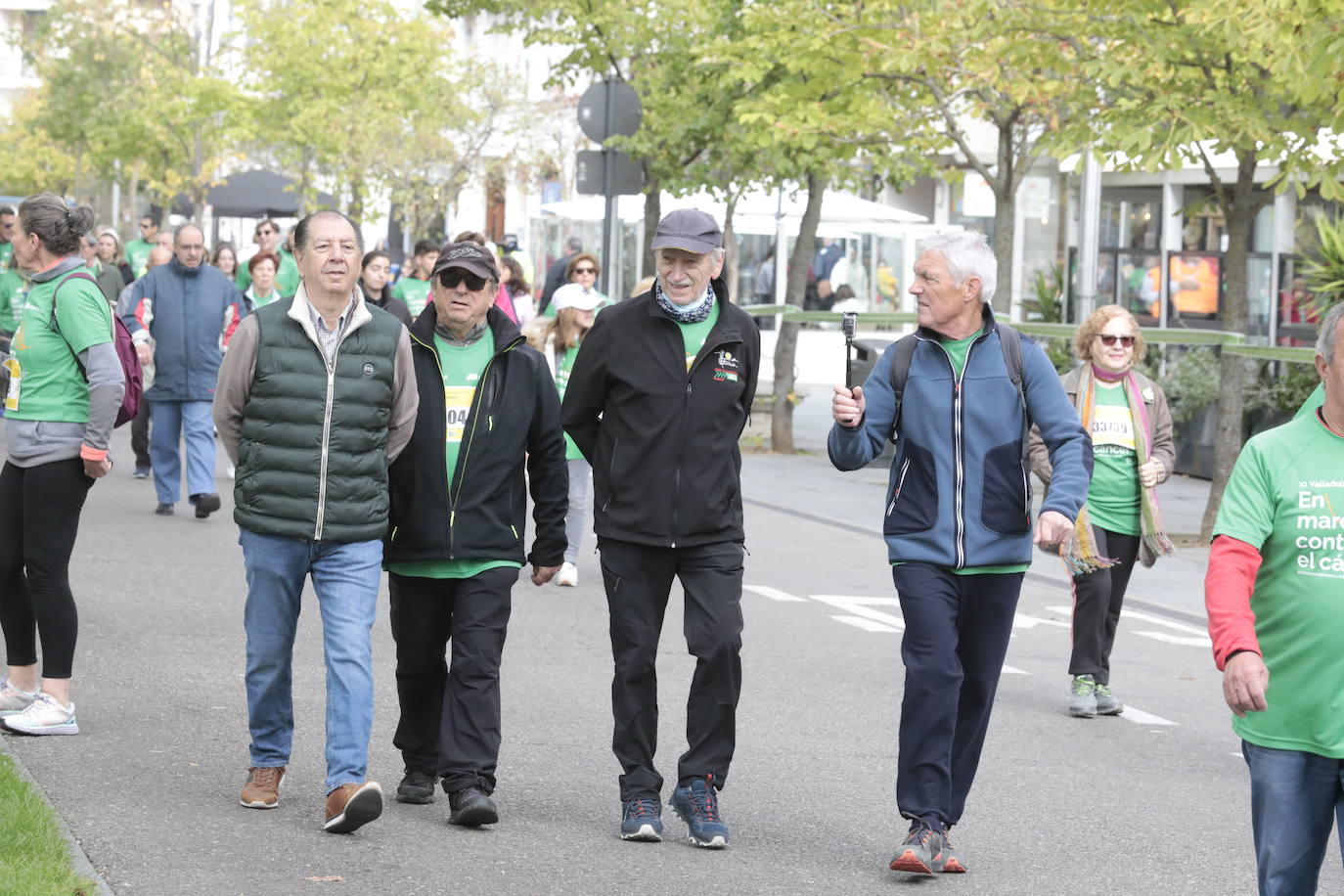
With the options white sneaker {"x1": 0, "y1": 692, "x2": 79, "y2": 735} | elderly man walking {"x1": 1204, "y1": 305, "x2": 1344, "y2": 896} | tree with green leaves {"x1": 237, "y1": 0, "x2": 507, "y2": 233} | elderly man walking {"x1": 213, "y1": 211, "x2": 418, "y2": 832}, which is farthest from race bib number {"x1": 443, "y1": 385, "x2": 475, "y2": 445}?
tree with green leaves {"x1": 237, "y1": 0, "x2": 507, "y2": 233}

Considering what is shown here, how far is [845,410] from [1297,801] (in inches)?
76.5

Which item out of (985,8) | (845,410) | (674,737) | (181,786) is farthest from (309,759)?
(985,8)

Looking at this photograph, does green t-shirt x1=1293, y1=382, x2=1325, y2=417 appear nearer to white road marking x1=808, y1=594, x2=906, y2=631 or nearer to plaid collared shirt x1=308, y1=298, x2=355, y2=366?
plaid collared shirt x1=308, y1=298, x2=355, y2=366

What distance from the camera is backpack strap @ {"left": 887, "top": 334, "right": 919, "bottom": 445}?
6184 mm

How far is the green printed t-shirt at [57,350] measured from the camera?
7.33 meters

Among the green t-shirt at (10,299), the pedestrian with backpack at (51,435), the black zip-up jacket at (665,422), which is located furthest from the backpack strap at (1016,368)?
the green t-shirt at (10,299)

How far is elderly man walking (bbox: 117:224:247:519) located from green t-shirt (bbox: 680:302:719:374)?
8.11 metres

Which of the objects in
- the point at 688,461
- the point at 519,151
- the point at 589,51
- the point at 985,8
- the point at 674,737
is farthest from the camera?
the point at 519,151

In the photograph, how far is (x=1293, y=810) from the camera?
4359mm

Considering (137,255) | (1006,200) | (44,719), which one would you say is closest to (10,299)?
(44,719)

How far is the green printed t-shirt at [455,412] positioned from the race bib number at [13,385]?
175 centimetres

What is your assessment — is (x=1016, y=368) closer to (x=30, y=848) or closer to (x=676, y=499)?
(x=676, y=499)

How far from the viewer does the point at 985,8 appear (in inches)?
571

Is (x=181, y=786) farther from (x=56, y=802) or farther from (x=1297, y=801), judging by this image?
(x=1297, y=801)
